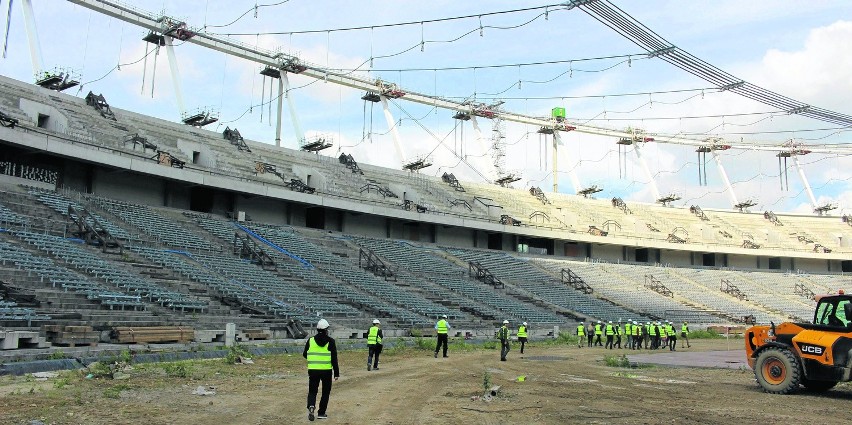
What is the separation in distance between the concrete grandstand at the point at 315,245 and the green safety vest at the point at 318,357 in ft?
39.1

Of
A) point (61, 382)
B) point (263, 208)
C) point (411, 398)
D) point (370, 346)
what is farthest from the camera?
point (263, 208)

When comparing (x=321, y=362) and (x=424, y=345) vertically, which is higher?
(x=321, y=362)

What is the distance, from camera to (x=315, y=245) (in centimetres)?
3994

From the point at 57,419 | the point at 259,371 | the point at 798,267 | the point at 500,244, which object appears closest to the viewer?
the point at 57,419

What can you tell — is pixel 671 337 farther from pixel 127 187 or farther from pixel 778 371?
pixel 127 187

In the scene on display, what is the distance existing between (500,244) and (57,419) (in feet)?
161

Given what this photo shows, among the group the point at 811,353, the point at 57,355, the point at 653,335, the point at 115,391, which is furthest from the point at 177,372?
the point at 653,335

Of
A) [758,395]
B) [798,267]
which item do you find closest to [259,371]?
[758,395]

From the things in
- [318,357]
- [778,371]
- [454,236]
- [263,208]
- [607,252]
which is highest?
[263,208]

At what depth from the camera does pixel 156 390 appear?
12.8m

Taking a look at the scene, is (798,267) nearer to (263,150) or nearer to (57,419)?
(263,150)

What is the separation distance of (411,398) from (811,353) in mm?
8242

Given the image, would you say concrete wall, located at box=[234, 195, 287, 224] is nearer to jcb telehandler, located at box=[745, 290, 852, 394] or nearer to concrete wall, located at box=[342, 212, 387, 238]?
concrete wall, located at box=[342, 212, 387, 238]

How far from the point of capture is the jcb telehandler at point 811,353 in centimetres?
1282
